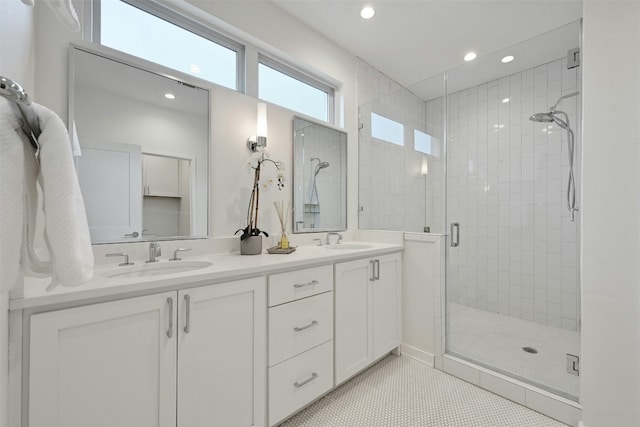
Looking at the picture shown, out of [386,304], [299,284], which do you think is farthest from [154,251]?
[386,304]

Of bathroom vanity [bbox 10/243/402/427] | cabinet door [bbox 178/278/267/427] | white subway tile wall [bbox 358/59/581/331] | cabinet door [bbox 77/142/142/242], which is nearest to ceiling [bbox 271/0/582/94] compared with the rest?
white subway tile wall [bbox 358/59/581/331]

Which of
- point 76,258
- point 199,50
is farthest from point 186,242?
point 199,50

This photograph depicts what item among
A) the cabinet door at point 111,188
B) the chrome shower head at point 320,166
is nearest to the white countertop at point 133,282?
the cabinet door at point 111,188

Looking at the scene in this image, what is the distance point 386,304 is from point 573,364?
3.61 ft

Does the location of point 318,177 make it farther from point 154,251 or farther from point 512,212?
point 512,212

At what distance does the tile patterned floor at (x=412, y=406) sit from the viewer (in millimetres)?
1510

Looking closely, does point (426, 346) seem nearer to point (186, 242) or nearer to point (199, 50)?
point (186, 242)

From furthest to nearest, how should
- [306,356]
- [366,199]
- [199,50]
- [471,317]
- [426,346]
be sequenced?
[366,199], [471,317], [426,346], [199,50], [306,356]

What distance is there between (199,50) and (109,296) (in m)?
1.69

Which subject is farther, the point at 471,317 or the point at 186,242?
the point at 471,317

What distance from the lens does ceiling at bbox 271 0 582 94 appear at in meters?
2.07

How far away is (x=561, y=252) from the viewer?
2.21 m

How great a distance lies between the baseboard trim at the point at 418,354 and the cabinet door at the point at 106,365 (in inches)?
68.6

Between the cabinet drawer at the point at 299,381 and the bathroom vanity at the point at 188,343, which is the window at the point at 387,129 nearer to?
the bathroom vanity at the point at 188,343
